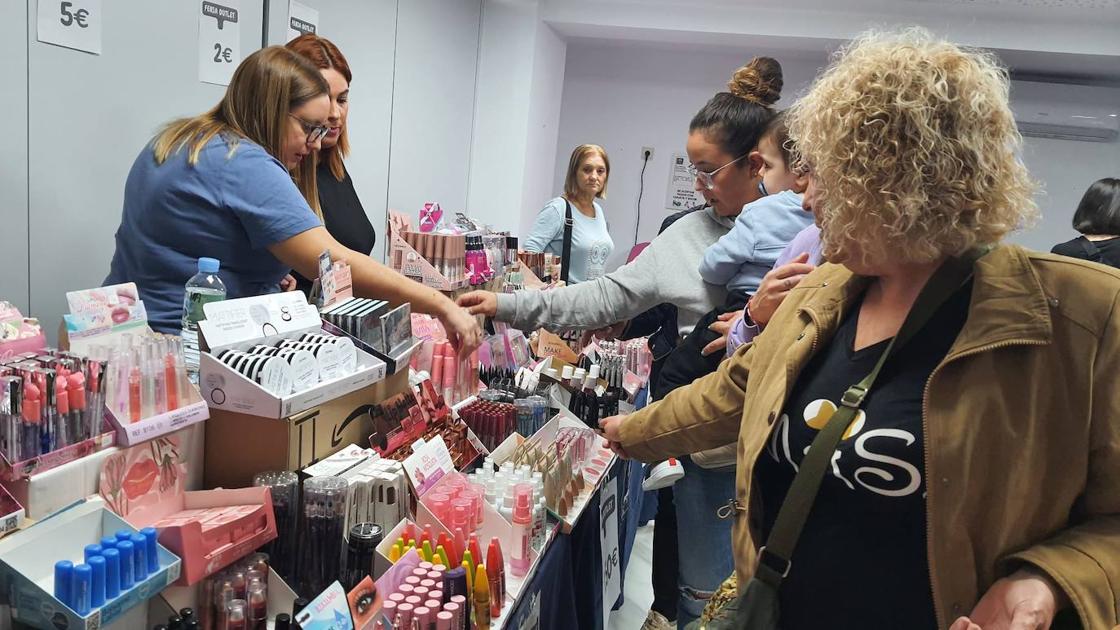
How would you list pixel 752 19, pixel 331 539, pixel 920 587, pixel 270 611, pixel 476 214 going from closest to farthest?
pixel 920 587 → pixel 270 611 → pixel 331 539 → pixel 752 19 → pixel 476 214

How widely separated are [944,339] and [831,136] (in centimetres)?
35

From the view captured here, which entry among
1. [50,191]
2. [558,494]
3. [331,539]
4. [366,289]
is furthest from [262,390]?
[50,191]

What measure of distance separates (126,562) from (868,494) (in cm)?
108

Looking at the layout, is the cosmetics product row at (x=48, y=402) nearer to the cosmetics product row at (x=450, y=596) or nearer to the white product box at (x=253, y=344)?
the white product box at (x=253, y=344)

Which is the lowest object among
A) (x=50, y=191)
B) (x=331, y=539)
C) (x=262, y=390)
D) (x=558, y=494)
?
(x=558, y=494)

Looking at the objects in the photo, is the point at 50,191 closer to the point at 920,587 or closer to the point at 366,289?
the point at 366,289

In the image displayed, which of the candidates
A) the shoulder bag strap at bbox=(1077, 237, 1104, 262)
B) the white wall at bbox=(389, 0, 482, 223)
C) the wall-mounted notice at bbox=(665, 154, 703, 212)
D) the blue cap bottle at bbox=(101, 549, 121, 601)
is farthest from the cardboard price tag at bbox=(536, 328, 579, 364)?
the wall-mounted notice at bbox=(665, 154, 703, 212)

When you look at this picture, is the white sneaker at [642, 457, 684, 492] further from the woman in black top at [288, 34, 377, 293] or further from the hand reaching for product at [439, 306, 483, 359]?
the woman in black top at [288, 34, 377, 293]

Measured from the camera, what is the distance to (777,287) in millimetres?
1798

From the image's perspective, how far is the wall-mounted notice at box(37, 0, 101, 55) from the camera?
2.46 m

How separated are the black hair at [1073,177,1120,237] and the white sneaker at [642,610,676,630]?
143 inches

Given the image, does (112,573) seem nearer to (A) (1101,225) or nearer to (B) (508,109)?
(A) (1101,225)

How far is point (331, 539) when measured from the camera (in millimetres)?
1381

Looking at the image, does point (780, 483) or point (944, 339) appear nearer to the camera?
point (944, 339)
